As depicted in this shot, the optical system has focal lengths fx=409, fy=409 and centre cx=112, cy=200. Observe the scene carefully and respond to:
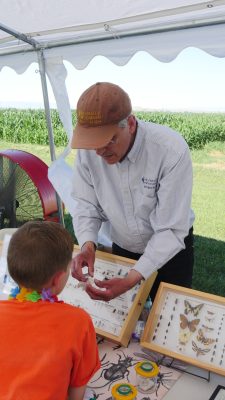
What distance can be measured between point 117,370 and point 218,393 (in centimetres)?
30

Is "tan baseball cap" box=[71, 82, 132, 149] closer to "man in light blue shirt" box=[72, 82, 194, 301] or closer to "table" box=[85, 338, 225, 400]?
"man in light blue shirt" box=[72, 82, 194, 301]

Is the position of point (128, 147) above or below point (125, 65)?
below

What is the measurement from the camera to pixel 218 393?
43.3 inches

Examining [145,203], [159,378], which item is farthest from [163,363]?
[145,203]

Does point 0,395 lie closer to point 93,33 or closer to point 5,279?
point 5,279

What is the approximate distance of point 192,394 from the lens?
44.0 inches

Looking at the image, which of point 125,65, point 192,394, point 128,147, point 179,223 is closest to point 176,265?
point 179,223

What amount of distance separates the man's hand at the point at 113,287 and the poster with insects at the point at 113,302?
0.06 meters

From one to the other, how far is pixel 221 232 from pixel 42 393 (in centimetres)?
489

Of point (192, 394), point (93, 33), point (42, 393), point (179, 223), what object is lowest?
point (192, 394)

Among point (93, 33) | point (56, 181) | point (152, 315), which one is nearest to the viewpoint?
point (152, 315)

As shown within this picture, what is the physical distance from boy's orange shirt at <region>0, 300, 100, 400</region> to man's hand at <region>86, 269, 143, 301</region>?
10.9 inches

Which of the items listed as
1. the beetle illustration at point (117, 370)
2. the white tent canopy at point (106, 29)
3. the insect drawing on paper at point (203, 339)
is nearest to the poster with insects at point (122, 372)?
the beetle illustration at point (117, 370)

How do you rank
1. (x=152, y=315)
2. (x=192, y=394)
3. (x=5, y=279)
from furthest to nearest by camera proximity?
(x=5, y=279)
(x=152, y=315)
(x=192, y=394)
